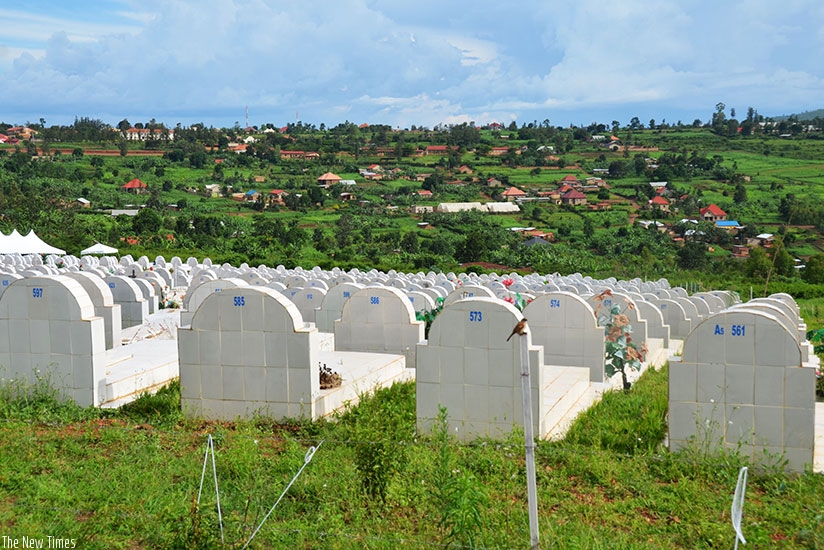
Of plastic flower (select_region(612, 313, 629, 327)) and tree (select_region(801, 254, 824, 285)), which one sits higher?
plastic flower (select_region(612, 313, 629, 327))

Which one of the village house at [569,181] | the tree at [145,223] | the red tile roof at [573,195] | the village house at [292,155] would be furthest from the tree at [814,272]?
the village house at [292,155]

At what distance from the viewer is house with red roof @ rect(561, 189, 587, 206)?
7894 centimetres

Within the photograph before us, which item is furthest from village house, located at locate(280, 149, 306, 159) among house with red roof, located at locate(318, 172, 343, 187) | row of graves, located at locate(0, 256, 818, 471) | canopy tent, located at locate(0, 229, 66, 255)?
row of graves, located at locate(0, 256, 818, 471)

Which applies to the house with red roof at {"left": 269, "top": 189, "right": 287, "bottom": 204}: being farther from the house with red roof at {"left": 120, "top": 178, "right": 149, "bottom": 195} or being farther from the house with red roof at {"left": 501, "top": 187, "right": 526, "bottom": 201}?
the house with red roof at {"left": 501, "top": 187, "right": 526, "bottom": 201}

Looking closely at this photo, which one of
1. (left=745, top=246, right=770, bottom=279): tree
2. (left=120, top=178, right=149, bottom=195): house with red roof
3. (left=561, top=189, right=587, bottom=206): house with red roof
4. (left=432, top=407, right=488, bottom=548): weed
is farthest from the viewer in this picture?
(left=561, top=189, right=587, bottom=206): house with red roof

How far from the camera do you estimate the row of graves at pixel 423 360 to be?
653 cm

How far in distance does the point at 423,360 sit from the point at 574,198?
245 ft

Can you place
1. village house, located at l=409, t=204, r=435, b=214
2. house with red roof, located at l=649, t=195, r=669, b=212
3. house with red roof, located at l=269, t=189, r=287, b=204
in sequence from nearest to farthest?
house with red roof, located at l=269, t=189, r=287, b=204 → village house, located at l=409, t=204, r=435, b=214 → house with red roof, located at l=649, t=195, r=669, b=212

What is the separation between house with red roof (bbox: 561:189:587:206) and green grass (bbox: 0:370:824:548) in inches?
2891

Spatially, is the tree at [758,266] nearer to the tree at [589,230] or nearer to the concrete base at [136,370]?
the tree at [589,230]

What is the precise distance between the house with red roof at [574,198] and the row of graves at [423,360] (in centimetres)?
6794

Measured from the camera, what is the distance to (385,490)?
18.3 feet

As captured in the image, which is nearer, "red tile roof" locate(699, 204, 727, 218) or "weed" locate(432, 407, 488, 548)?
"weed" locate(432, 407, 488, 548)

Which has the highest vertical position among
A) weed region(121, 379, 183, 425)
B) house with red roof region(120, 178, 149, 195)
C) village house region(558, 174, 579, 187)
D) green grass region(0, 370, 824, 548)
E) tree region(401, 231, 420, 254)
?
village house region(558, 174, 579, 187)
